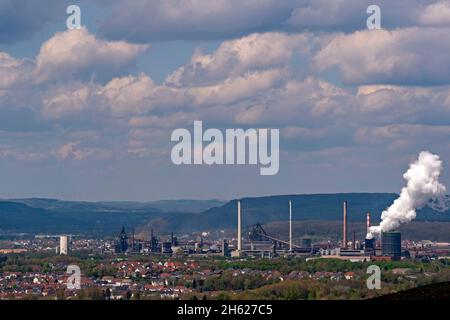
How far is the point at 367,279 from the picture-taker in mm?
198375

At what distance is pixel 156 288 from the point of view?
628ft
